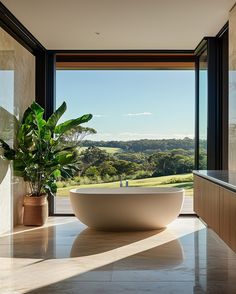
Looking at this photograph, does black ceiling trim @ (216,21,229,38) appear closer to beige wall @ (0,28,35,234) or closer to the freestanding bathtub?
the freestanding bathtub

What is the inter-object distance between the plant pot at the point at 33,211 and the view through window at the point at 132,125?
91 cm

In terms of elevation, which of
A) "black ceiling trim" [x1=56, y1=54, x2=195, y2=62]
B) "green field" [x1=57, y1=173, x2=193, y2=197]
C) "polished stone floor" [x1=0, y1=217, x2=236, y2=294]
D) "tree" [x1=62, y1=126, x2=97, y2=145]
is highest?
"black ceiling trim" [x1=56, y1=54, x2=195, y2=62]

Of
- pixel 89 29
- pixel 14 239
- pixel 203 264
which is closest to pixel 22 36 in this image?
pixel 89 29

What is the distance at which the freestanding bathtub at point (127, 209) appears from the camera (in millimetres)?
5109

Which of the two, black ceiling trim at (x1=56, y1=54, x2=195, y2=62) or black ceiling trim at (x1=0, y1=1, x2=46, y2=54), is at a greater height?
black ceiling trim at (x1=0, y1=1, x2=46, y2=54)

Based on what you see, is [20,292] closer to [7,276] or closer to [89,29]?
[7,276]

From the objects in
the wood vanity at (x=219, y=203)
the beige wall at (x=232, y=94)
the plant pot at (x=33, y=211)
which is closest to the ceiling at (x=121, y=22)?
the beige wall at (x=232, y=94)

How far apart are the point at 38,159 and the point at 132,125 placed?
5.85 ft

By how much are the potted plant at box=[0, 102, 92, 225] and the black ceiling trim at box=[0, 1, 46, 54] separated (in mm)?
847

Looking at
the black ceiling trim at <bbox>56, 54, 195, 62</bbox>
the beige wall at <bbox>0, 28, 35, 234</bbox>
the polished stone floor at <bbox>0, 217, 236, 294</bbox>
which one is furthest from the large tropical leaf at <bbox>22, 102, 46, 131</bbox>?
the polished stone floor at <bbox>0, 217, 236, 294</bbox>

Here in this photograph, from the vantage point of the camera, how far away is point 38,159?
557cm

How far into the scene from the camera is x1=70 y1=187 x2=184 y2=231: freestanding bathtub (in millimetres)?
5109

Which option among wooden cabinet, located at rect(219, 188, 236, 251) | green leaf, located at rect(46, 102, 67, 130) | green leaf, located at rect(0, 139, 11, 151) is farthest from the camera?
green leaf, located at rect(46, 102, 67, 130)

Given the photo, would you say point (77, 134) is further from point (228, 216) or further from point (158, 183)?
point (228, 216)
